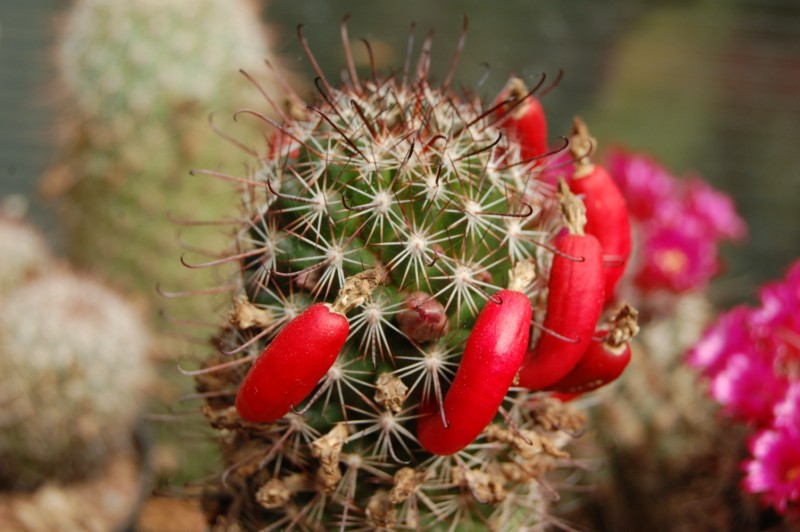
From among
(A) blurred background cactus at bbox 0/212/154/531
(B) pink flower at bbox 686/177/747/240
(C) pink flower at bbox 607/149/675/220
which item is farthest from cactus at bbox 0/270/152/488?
(B) pink flower at bbox 686/177/747/240

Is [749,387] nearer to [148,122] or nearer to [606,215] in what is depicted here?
[606,215]

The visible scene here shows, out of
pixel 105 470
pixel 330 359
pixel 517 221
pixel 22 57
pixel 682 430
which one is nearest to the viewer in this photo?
pixel 330 359

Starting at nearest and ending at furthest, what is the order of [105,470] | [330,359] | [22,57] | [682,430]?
1. [330,359]
2. [682,430]
3. [105,470]
4. [22,57]

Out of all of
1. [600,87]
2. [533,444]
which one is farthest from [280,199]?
[600,87]

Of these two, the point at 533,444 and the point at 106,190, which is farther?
the point at 106,190

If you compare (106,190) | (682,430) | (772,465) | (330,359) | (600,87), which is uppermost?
(330,359)

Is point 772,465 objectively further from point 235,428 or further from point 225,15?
point 225,15

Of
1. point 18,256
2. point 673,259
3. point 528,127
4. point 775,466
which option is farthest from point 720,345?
point 18,256

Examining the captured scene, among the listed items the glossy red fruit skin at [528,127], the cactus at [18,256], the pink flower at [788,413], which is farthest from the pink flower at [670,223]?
the cactus at [18,256]
